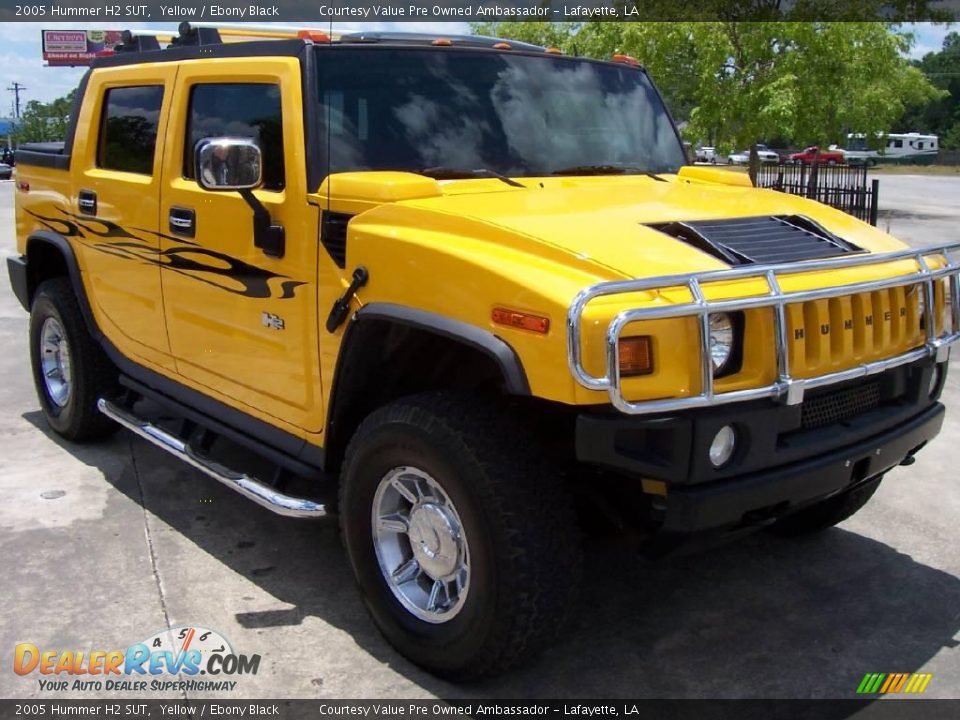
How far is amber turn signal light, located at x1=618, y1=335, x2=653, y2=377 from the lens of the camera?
2729 millimetres

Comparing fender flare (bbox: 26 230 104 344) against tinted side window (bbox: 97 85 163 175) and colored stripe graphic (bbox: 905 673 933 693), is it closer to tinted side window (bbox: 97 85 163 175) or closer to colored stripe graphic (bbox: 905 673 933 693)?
tinted side window (bbox: 97 85 163 175)

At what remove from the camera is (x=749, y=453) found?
286 cm

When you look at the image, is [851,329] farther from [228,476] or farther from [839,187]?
[839,187]

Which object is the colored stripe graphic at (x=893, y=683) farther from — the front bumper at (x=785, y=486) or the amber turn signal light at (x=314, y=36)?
the amber turn signal light at (x=314, y=36)

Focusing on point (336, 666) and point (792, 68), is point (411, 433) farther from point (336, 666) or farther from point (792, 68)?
point (792, 68)

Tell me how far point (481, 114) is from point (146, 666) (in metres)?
2.42

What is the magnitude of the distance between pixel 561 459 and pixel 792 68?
42.3 feet

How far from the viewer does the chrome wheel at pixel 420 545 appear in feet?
10.6

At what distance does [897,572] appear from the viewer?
419 centimetres

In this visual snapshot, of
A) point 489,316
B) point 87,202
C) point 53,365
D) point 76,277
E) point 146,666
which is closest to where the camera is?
point 489,316

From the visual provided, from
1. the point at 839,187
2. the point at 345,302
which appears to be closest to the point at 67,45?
the point at 839,187

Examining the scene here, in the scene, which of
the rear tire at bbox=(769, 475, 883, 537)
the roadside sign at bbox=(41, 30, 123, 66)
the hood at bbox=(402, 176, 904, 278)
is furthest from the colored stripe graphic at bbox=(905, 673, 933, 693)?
the roadside sign at bbox=(41, 30, 123, 66)

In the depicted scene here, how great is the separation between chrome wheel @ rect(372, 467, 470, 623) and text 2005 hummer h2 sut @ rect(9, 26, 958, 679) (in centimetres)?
1

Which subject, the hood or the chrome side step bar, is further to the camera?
the chrome side step bar
